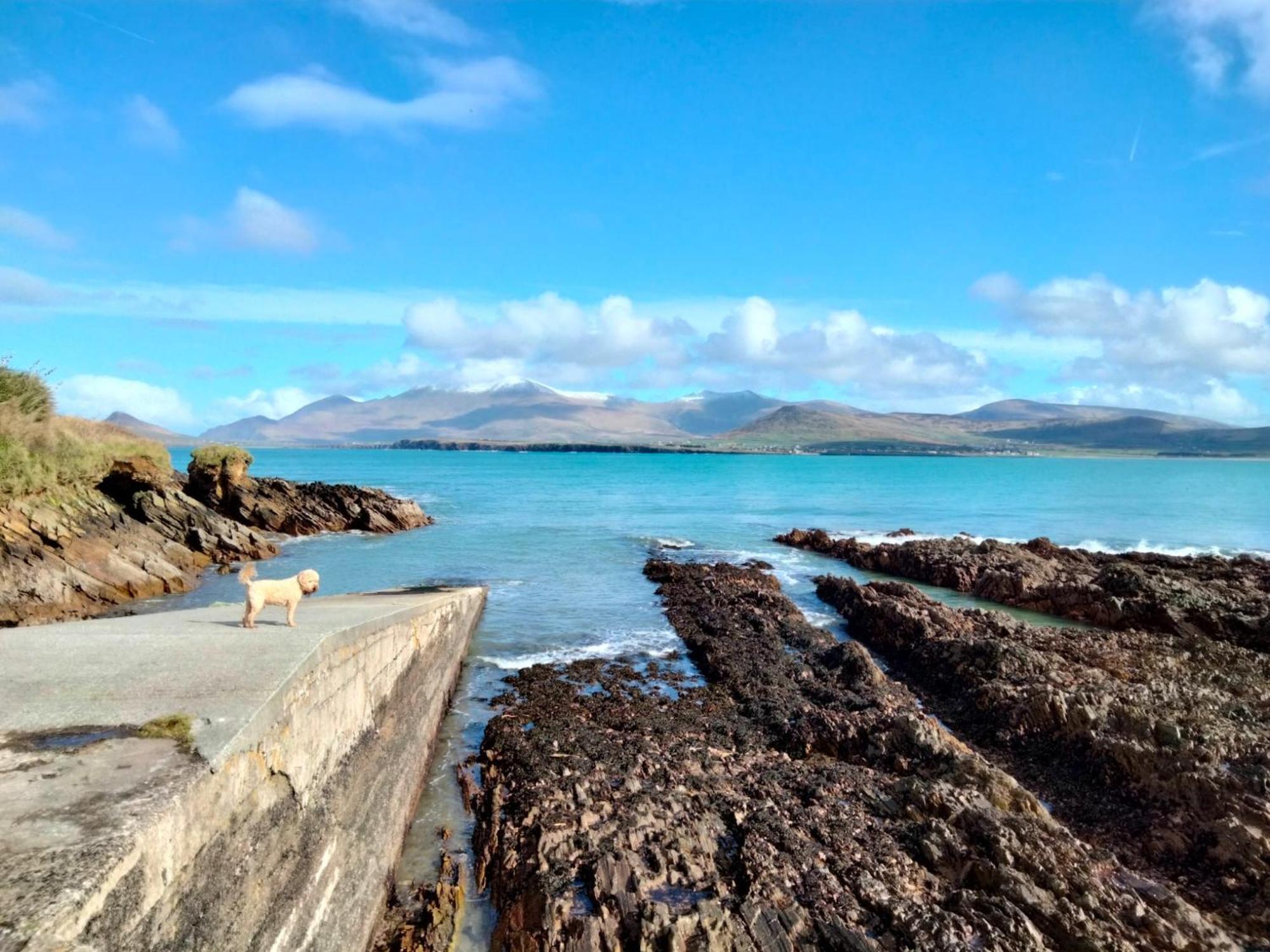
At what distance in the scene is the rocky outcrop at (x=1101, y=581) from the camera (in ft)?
55.0

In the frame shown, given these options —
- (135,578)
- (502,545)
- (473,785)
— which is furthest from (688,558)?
(473,785)

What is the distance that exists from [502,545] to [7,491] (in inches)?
647

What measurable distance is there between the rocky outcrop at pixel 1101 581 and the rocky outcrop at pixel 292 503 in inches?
785

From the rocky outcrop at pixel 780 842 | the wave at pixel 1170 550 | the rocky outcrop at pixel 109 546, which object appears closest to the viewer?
the rocky outcrop at pixel 780 842

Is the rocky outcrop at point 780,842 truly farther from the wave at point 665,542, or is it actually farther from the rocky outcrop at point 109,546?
the wave at point 665,542

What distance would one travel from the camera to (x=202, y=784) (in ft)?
14.3

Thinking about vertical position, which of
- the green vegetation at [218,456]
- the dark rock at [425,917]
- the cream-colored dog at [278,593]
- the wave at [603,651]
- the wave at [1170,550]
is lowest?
the wave at [1170,550]

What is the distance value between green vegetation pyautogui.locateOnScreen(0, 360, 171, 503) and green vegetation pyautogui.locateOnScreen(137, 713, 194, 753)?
52.3 ft

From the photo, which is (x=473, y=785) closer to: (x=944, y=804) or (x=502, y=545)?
(x=944, y=804)

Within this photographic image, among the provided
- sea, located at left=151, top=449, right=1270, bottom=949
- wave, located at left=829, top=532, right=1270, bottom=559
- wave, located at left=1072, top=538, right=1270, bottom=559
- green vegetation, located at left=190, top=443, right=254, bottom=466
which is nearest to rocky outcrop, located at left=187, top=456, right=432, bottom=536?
green vegetation, located at left=190, top=443, right=254, bottom=466

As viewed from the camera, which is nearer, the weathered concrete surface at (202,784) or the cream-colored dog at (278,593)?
the weathered concrete surface at (202,784)

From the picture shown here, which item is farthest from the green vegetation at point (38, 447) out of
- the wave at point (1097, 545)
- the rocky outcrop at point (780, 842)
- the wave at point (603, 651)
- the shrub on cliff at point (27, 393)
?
the wave at point (1097, 545)

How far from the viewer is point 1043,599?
19922 mm

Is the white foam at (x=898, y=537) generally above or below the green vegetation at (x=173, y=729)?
below
